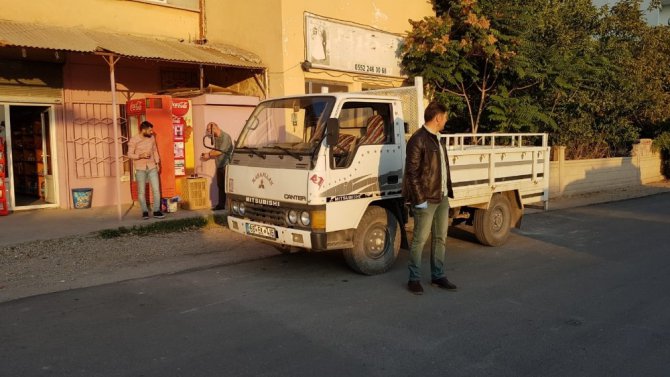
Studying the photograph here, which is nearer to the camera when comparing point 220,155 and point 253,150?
point 253,150

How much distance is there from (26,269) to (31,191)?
6292mm

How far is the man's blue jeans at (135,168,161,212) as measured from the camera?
999cm

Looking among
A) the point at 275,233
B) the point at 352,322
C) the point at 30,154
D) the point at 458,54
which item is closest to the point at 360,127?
the point at 275,233

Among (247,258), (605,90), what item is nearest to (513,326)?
(247,258)

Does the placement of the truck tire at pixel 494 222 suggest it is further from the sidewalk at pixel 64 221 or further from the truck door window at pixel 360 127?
the sidewalk at pixel 64 221

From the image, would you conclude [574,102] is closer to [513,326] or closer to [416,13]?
[416,13]

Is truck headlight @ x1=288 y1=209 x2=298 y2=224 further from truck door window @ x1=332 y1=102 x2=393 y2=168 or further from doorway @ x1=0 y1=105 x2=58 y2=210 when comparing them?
doorway @ x1=0 y1=105 x2=58 y2=210

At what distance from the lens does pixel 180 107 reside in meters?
11.3

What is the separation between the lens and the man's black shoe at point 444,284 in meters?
6.17

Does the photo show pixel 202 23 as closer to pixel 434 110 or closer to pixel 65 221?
pixel 65 221

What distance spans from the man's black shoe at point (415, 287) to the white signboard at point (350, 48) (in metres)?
8.07

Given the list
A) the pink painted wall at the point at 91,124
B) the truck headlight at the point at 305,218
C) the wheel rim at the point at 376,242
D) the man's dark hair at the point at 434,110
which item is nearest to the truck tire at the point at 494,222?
the wheel rim at the point at 376,242

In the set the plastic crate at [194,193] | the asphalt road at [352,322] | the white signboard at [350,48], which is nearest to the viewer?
the asphalt road at [352,322]

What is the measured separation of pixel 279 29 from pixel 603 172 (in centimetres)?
1093
